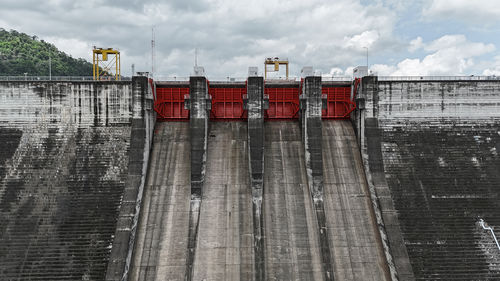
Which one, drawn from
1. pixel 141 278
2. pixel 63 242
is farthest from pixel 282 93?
pixel 63 242

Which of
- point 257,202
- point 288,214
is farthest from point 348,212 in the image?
point 257,202

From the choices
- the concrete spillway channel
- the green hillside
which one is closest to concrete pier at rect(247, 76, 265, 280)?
the concrete spillway channel

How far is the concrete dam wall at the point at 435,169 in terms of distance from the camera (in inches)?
877

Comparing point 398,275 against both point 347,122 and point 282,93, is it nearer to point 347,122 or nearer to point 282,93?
point 347,122

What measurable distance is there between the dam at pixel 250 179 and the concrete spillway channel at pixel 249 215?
9 cm

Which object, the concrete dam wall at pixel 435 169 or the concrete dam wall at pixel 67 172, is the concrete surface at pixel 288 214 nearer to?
the concrete dam wall at pixel 435 169

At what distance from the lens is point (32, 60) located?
76.4m

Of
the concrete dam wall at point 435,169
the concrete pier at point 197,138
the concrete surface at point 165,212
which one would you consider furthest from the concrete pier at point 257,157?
the concrete dam wall at point 435,169

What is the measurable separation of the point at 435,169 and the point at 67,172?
30559 mm

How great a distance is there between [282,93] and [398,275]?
17811 millimetres

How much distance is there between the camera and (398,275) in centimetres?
2109

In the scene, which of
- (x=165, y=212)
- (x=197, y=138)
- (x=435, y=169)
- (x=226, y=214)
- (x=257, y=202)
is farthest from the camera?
(x=435, y=169)

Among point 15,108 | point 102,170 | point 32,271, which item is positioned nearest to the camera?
point 32,271

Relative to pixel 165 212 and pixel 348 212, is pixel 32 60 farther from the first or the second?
pixel 348 212
